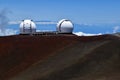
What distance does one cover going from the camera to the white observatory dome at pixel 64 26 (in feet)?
316

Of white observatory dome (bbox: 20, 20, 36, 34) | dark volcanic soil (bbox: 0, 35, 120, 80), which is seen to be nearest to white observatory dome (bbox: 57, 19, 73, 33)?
white observatory dome (bbox: 20, 20, 36, 34)

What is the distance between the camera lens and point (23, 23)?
9631 cm

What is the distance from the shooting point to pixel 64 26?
9625 centimetres

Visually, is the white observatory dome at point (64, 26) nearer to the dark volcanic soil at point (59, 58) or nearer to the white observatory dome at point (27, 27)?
the white observatory dome at point (27, 27)

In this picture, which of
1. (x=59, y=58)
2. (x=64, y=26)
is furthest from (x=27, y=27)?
(x=59, y=58)

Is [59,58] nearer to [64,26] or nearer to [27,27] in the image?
[64,26]

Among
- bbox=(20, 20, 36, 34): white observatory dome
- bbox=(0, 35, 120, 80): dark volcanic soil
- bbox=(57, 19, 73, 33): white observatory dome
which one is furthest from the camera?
bbox=(57, 19, 73, 33): white observatory dome

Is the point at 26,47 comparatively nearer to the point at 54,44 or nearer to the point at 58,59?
the point at 54,44

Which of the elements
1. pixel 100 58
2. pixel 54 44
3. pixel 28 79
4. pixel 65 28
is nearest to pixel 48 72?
pixel 28 79

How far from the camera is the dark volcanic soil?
62.4m

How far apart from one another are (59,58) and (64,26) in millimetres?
27187

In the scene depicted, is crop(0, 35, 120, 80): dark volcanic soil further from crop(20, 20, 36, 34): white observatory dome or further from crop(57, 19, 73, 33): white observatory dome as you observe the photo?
crop(57, 19, 73, 33): white observatory dome

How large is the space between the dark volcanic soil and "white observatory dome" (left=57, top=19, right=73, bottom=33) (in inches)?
524

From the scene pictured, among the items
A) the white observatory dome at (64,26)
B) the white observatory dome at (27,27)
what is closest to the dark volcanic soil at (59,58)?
the white observatory dome at (27,27)
